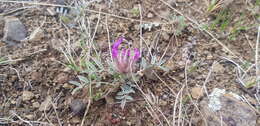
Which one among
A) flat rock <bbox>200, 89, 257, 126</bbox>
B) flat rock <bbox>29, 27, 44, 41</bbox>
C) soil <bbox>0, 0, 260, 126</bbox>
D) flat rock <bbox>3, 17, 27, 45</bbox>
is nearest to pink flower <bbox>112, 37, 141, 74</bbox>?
soil <bbox>0, 0, 260, 126</bbox>

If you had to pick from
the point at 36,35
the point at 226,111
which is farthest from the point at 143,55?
the point at 36,35

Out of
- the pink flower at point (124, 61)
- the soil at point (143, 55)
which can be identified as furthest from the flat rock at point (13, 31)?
the pink flower at point (124, 61)

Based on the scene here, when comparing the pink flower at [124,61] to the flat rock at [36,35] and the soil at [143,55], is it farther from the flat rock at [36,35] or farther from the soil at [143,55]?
the flat rock at [36,35]

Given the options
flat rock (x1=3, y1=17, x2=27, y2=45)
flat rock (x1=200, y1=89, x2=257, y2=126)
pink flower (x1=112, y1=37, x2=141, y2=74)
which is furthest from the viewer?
flat rock (x1=3, y1=17, x2=27, y2=45)

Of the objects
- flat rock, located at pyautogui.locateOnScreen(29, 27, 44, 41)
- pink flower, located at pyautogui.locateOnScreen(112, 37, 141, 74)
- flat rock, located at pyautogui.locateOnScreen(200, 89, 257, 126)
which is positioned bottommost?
flat rock, located at pyautogui.locateOnScreen(200, 89, 257, 126)

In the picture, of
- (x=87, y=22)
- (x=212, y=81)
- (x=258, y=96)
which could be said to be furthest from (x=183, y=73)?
(x=87, y=22)

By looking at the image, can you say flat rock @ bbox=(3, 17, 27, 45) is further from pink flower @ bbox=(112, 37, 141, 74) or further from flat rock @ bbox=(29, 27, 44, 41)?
pink flower @ bbox=(112, 37, 141, 74)

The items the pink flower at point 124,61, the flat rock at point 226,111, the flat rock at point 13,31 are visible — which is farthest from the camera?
the flat rock at point 13,31
